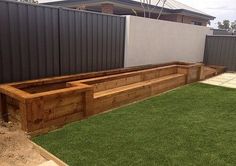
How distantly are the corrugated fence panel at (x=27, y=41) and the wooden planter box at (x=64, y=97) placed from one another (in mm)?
262

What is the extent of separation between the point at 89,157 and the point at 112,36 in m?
4.03

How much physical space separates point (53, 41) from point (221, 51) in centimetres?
843

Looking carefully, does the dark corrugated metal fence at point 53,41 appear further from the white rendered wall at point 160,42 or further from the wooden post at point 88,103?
the wooden post at point 88,103

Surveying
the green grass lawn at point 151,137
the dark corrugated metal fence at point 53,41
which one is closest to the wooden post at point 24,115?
the green grass lawn at point 151,137

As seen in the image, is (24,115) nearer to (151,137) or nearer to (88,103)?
(88,103)

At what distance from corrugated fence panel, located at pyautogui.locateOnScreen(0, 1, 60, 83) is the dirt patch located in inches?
43.6

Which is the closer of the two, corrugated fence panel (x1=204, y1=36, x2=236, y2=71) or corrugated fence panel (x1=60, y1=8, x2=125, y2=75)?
corrugated fence panel (x1=60, y1=8, x2=125, y2=75)

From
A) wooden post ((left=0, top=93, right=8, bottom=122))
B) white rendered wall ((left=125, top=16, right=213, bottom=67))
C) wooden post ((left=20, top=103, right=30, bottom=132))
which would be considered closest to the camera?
wooden post ((left=20, top=103, right=30, bottom=132))

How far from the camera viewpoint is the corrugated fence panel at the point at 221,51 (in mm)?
10641

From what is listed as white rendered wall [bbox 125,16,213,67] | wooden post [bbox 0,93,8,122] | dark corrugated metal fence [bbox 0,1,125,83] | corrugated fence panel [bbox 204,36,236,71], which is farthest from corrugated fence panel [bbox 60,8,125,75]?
corrugated fence panel [bbox 204,36,236,71]

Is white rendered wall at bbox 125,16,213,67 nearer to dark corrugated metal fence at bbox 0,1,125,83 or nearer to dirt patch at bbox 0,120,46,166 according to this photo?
dark corrugated metal fence at bbox 0,1,125,83

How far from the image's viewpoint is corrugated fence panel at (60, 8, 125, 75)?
207 inches

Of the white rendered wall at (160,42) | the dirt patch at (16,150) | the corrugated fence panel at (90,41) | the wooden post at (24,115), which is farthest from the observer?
the white rendered wall at (160,42)

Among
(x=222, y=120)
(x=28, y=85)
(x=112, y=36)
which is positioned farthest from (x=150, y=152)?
(x=112, y=36)
